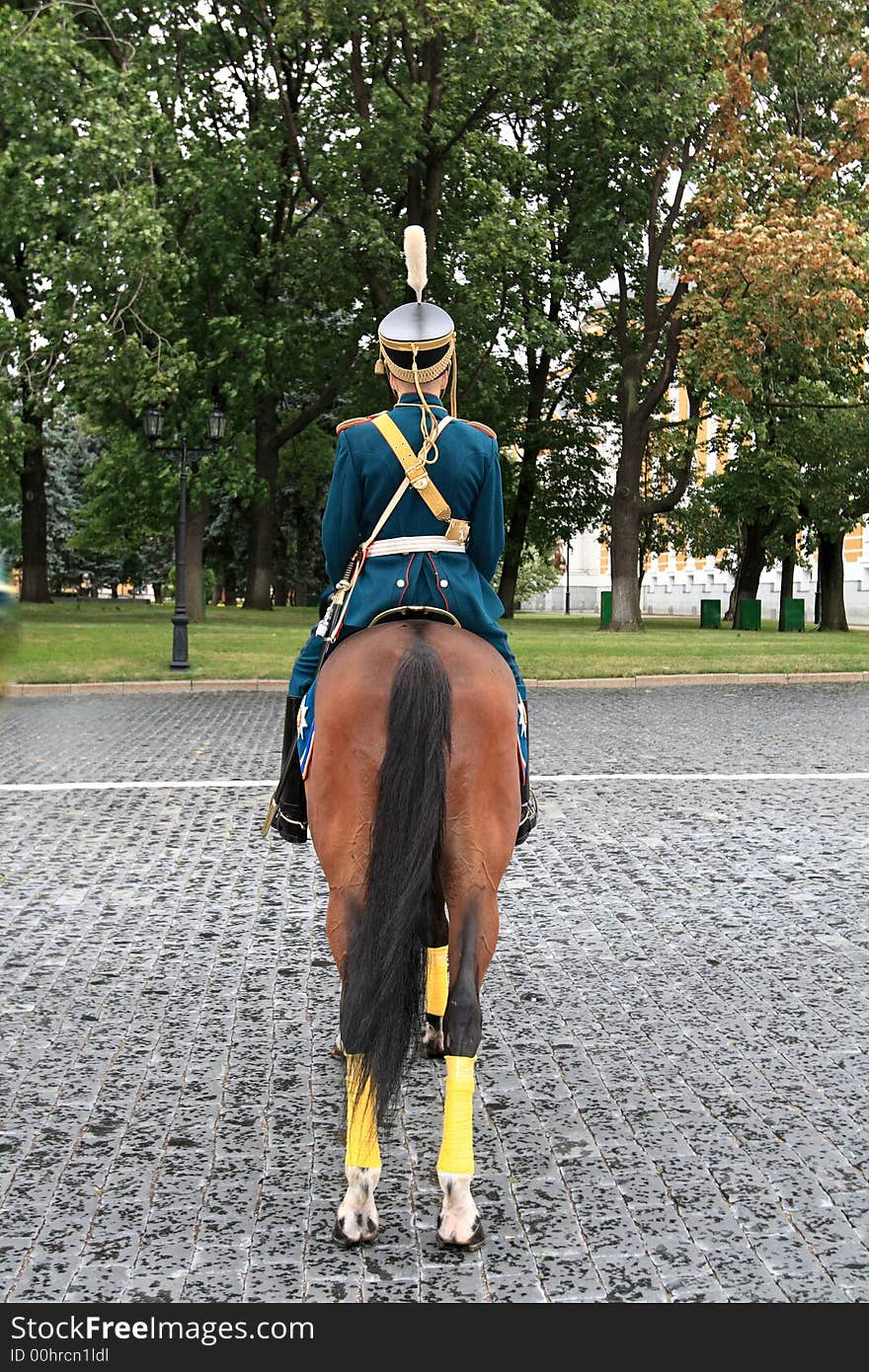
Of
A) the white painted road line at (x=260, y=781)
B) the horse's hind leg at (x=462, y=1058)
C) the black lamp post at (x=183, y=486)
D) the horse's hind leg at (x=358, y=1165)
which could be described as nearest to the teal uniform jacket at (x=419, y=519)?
the horse's hind leg at (x=462, y=1058)

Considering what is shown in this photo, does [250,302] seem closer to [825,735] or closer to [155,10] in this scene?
[155,10]

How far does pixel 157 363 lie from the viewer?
1119 inches

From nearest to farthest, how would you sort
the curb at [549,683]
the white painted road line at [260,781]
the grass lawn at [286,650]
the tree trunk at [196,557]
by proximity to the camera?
1. the white painted road line at [260,781]
2. the curb at [549,683]
3. the grass lawn at [286,650]
4. the tree trunk at [196,557]

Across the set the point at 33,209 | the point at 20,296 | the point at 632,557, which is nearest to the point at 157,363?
the point at 33,209

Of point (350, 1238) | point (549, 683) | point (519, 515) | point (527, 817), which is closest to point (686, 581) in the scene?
point (519, 515)

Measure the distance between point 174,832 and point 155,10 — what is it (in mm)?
27038

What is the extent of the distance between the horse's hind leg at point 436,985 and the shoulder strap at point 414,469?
1.22 m

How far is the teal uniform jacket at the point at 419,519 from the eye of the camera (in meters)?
4.16

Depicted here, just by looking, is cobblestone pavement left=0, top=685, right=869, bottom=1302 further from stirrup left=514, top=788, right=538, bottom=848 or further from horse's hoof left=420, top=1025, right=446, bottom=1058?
stirrup left=514, top=788, right=538, bottom=848

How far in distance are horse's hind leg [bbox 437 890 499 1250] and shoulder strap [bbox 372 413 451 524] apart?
1.07 metres

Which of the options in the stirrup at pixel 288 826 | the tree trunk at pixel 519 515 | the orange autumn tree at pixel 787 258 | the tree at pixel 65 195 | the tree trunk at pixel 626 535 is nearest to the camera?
the stirrup at pixel 288 826

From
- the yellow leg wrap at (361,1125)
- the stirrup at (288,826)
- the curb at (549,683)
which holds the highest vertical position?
the stirrup at (288,826)

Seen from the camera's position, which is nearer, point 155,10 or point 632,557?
point 155,10

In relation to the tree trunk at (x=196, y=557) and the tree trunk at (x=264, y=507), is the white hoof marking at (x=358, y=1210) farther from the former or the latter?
the tree trunk at (x=264, y=507)
